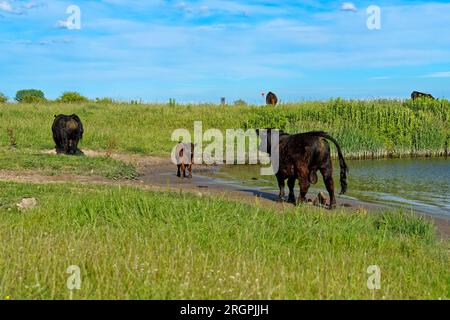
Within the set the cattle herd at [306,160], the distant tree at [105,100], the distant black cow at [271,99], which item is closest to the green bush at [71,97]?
the distant tree at [105,100]

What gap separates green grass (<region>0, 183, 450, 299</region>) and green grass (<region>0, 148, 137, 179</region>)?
612 cm

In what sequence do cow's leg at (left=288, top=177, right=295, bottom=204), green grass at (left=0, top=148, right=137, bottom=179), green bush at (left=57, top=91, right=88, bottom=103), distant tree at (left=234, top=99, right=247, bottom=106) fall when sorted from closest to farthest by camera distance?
1. cow's leg at (left=288, top=177, right=295, bottom=204)
2. green grass at (left=0, top=148, right=137, bottom=179)
3. distant tree at (left=234, top=99, right=247, bottom=106)
4. green bush at (left=57, top=91, right=88, bottom=103)

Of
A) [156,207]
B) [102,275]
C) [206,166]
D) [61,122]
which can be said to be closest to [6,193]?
[156,207]

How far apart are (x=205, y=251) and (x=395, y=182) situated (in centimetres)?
1331

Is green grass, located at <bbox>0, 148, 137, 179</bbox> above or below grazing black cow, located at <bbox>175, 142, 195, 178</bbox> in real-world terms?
below

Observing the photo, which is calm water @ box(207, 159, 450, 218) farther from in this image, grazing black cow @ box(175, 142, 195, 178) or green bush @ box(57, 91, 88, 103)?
green bush @ box(57, 91, 88, 103)

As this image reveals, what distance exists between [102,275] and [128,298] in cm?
58

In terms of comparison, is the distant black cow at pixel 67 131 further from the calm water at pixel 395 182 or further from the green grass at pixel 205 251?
Result: the green grass at pixel 205 251

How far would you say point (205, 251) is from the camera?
6.62 meters

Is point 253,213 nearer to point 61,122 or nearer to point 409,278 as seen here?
point 409,278

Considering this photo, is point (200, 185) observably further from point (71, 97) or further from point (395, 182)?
point (71, 97)

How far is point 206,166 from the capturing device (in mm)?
23562

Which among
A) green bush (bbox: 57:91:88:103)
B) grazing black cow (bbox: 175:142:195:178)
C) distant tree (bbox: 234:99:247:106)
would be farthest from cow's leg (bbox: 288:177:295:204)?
green bush (bbox: 57:91:88:103)

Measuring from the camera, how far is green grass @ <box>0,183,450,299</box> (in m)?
5.03
